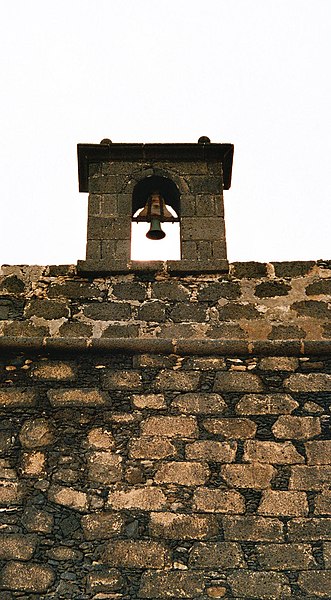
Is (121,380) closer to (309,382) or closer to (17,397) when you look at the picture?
(17,397)

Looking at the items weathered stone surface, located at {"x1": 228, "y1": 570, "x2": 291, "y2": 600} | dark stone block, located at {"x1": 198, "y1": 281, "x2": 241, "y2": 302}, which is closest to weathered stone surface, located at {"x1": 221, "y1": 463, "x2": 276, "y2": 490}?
weathered stone surface, located at {"x1": 228, "y1": 570, "x2": 291, "y2": 600}

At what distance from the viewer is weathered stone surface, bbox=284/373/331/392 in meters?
5.19

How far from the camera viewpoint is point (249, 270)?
5.86 meters

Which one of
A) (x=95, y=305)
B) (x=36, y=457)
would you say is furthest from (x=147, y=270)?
(x=36, y=457)

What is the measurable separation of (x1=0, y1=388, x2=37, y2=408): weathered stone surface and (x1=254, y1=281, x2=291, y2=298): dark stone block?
199cm

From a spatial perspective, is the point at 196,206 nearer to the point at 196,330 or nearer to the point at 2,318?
the point at 196,330

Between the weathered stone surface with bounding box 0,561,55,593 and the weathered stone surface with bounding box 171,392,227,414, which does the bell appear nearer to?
the weathered stone surface with bounding box 171,392,227,414

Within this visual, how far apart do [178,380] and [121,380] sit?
430 millimetres

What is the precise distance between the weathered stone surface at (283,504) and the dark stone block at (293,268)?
1889mm

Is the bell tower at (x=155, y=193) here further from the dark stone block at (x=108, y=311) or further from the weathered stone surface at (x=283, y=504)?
the weathered stone surface at (x=283, y=504)

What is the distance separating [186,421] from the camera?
5031 mm

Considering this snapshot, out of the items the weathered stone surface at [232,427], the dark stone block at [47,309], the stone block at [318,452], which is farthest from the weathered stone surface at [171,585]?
the dark stone block at [47,309]

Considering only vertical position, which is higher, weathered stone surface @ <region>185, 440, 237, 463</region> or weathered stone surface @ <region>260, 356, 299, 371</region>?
weathered stone surface @ <region>260, 356, 299, 371</region>

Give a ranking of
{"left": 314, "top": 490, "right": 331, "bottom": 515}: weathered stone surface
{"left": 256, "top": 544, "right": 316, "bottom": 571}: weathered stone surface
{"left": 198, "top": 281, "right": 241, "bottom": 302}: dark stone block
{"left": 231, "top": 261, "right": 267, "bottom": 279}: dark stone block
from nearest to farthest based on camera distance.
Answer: {"left": 256, "top": 544, "right": 316, "bottom": 571}: weathered stone surface < {"left": 314, "top": 490, "right": 331, "bottom": 515}: weathered stone surface < {"left": 198, "top": 281, "right": 241, "bottom": 302}: dark stone block < {"left": 231, "top": 261, "right": 267, "bottom": 279}: dark stone block
